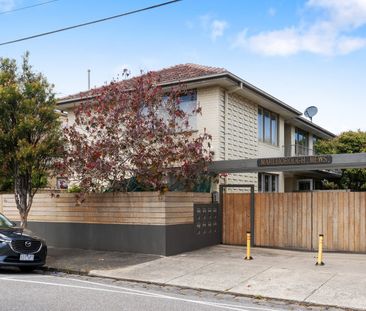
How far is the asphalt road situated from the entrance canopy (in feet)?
19.6

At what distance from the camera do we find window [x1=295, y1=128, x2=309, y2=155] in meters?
26.5

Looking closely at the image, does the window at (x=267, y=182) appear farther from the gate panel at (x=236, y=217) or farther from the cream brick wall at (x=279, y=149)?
the gate panel at (x=236, y=217)

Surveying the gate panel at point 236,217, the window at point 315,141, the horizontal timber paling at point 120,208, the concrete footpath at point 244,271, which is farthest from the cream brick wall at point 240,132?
the window at point 315,141

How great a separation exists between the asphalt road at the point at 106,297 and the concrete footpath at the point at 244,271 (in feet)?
1.71

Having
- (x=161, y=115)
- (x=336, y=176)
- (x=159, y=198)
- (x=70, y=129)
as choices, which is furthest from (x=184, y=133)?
(x=336, y=176)

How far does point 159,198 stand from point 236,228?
3.69 m

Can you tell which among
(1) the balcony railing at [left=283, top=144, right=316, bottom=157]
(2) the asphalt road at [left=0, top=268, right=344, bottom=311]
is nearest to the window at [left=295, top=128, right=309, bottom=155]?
(1) the balcony railing at [left=283, top=144, right=316, bottom=157]

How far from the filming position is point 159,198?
13891 mm

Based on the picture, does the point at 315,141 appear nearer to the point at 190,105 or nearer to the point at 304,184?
the point at 304,184

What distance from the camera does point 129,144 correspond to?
1398 cm

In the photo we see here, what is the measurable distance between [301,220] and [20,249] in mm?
8383

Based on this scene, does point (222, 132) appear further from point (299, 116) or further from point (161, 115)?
point (299, 116)

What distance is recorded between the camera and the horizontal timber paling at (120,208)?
1397 cm

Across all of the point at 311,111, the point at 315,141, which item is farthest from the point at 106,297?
the point at 315,141
